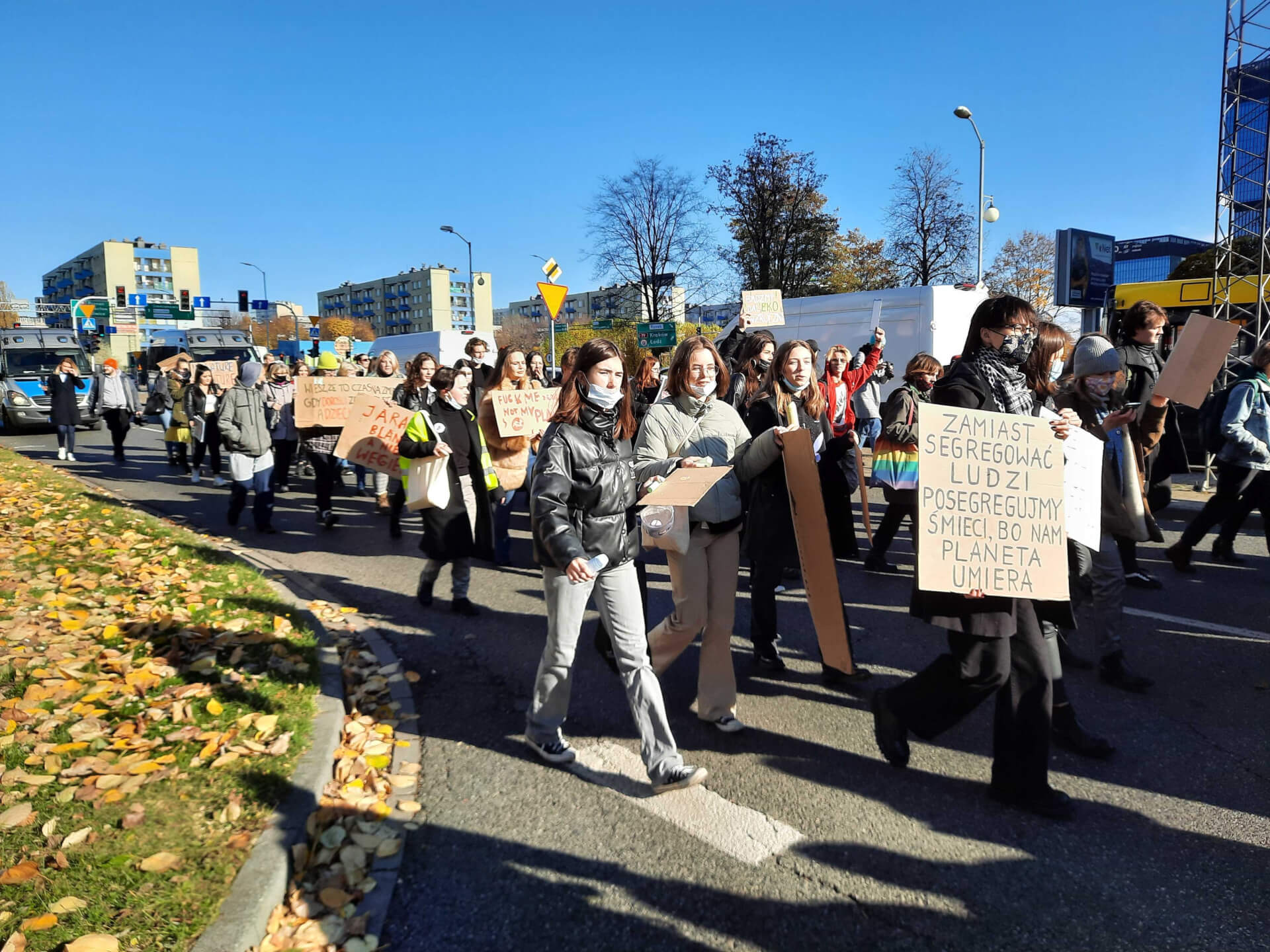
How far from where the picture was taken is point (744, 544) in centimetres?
481

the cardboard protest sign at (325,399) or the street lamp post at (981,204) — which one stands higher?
the street lamp post at (981,204)

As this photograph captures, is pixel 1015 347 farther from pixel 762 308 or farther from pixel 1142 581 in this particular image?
pixel 762 308

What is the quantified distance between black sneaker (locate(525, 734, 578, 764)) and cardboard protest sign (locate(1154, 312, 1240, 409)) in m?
4.14

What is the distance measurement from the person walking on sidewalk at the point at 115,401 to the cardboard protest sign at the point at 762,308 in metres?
12.0

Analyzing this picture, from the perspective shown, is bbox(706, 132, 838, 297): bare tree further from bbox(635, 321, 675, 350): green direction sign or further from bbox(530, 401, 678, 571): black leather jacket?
bbox(530, 401, 678, 571): black leather jacket

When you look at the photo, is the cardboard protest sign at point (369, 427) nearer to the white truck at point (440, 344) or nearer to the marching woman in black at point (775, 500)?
the marching woman in black at point (775, 500)

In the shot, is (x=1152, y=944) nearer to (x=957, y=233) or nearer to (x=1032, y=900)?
(x=1032, y=900)

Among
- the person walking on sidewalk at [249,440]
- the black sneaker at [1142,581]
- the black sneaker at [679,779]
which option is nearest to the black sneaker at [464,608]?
the black sneaker at [679,779]

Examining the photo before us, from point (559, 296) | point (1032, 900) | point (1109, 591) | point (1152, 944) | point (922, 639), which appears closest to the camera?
point (1152, 944)

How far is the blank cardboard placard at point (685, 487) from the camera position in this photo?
3.73 meters

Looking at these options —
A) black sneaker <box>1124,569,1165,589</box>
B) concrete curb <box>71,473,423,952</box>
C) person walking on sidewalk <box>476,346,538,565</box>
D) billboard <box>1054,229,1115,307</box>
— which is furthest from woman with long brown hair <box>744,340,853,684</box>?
billboard <box>1054,229,1115,307</box>

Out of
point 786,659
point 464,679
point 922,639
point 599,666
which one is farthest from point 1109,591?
point 464,679

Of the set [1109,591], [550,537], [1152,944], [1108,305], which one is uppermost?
[1108,305]

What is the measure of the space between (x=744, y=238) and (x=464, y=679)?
40.5 meters
